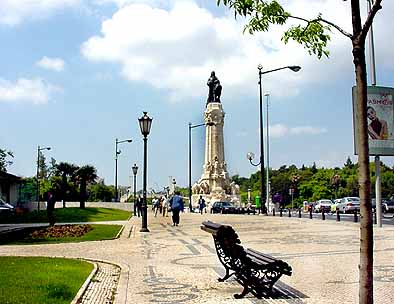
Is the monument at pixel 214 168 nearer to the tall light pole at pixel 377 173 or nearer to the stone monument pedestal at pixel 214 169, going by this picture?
the stone monument pedestal at pixel 214 169

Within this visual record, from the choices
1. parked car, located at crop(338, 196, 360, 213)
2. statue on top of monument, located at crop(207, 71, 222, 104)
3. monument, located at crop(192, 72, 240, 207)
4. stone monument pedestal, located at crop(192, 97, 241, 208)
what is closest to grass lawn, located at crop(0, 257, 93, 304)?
parked car, located at crop(338, 196, 360, 213)

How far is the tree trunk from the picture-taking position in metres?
5.52

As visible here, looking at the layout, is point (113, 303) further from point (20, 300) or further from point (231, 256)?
point (231, 256)

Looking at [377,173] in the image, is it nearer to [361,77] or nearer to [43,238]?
[43,238]

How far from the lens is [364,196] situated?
5547 mm

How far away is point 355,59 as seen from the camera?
227 inches

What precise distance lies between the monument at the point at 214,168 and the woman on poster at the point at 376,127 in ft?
148

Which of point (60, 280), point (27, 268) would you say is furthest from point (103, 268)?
point (60, 280)

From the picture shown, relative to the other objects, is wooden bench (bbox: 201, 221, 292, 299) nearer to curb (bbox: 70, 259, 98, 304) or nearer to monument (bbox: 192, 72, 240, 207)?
curb (bbox: 70, 259, 98, 304)

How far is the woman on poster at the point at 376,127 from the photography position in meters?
26.0

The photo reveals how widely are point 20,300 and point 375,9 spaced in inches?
239

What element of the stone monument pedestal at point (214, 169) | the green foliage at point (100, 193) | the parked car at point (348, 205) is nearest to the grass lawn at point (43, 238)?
the parked car at point (348, 205)

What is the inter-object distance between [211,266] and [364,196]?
795cm

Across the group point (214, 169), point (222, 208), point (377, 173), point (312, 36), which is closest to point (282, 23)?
point (312, 36)
